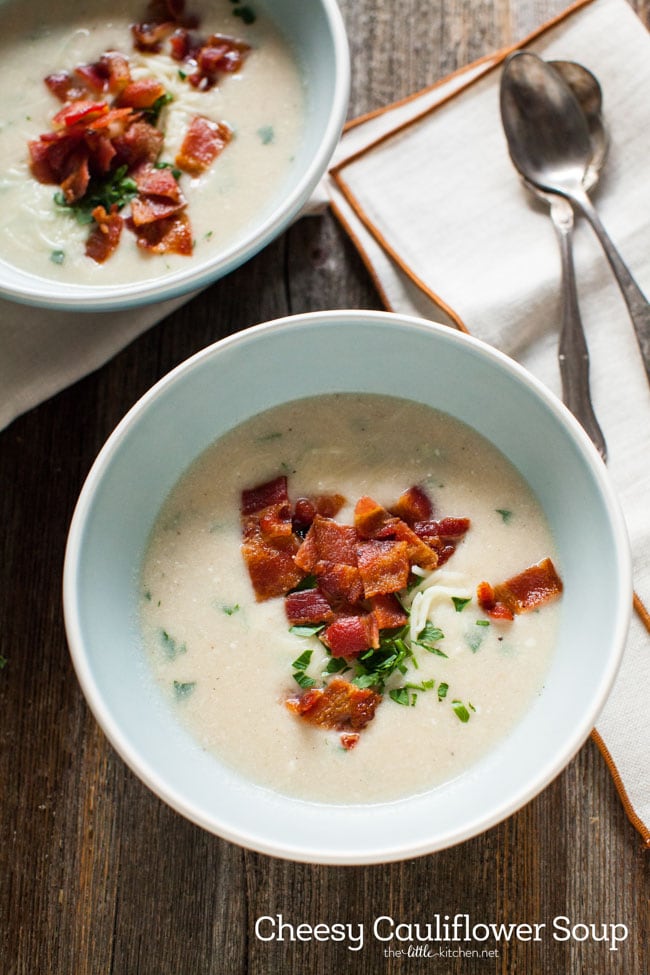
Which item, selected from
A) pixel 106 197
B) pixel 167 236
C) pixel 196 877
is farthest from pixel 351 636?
pixel 106 197

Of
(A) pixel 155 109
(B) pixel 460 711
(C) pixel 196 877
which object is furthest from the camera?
(A) pixel 155 109

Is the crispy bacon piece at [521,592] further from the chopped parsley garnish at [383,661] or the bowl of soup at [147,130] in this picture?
the bowl of soup at [147,130]

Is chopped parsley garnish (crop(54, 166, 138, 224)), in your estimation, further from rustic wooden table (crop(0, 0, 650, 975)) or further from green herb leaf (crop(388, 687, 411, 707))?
green herb leaf (crop(388, 687, 411, 707))

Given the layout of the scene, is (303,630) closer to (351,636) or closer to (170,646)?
(351,636)

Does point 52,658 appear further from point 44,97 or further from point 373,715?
point 44,97

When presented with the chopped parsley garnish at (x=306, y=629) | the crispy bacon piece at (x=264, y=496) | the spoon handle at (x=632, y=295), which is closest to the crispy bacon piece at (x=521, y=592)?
the chopped parsley garnish at (x=306, y=629)

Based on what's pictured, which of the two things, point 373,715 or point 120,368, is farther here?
point 120,368

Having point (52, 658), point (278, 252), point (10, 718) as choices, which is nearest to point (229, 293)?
point (278, 252)
